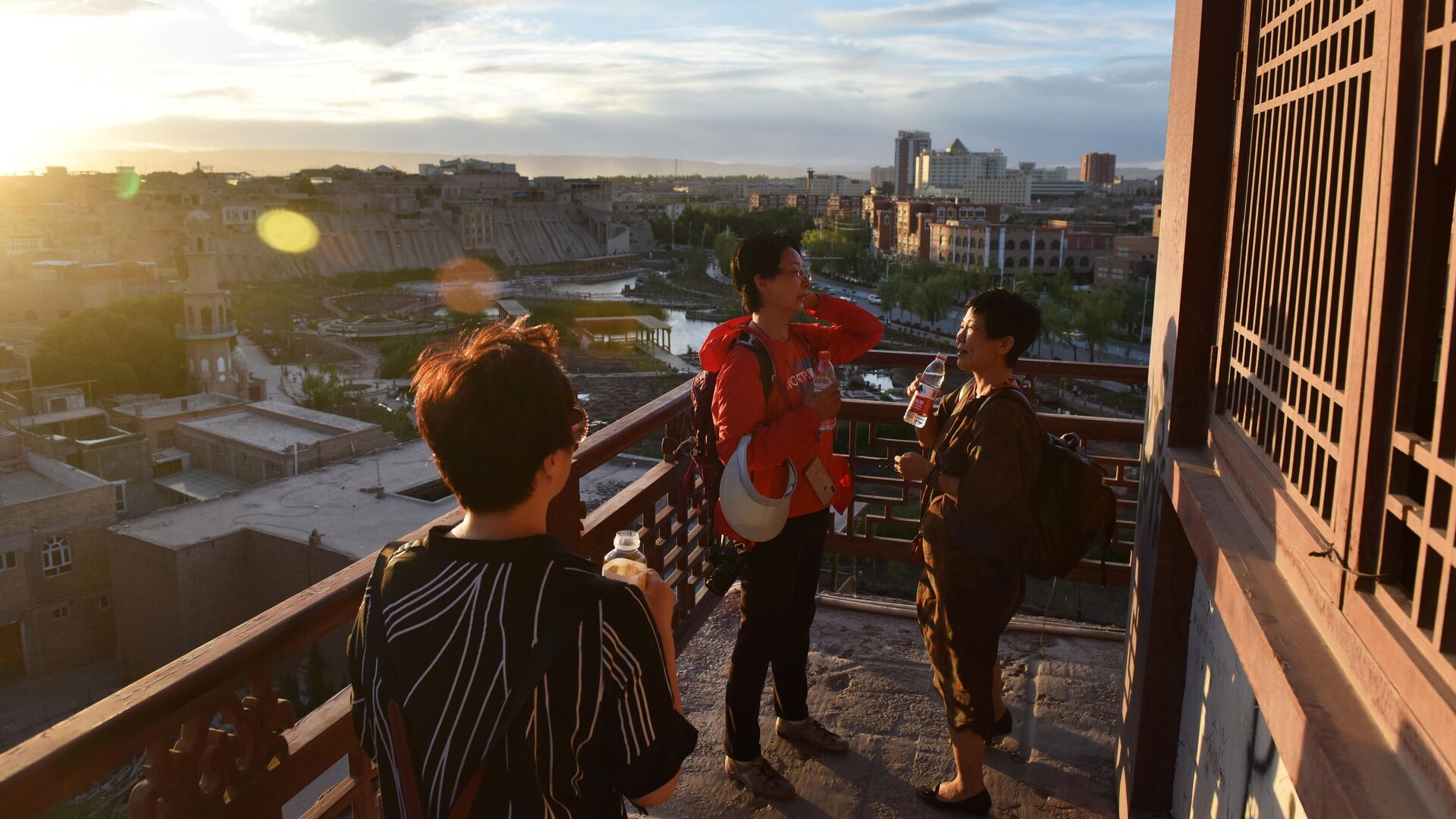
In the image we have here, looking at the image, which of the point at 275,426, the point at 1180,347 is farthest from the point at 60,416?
the point at 1180,347

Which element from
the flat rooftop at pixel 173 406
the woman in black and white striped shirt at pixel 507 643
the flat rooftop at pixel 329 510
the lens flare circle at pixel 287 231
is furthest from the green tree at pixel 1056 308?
the lens flare circle at pixel 287 231

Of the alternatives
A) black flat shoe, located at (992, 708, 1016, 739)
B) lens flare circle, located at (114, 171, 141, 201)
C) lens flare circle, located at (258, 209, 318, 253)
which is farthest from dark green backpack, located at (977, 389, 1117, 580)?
lens flare circle, located at (114, 171, 141, 201)

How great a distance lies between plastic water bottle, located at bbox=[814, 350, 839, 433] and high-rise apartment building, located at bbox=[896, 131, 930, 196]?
122m

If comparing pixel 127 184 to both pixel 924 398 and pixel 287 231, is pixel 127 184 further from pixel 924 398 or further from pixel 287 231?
pixel 924 398

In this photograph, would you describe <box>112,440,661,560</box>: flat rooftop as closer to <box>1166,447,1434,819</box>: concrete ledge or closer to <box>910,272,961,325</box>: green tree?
<box>1166,447,1434,819</box>: concrete ledge

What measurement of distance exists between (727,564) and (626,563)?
41.0 inches

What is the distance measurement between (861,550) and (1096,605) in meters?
9.53

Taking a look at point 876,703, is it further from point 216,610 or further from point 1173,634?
point 216,610

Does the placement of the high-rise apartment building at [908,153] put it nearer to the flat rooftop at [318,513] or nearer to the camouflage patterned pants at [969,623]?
the flat rooftop at [318,513]

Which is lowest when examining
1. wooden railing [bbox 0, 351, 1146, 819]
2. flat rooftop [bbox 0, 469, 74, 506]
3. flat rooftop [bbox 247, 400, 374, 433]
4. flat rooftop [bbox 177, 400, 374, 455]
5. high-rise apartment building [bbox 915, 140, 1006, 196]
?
flat rooftop [bbox 0, 469, 74, 506]

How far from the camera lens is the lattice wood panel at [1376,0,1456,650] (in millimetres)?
895

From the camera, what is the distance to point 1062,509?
6.75ft

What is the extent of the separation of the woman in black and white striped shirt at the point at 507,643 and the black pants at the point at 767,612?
45.7 inches

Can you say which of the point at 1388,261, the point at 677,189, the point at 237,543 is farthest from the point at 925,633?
the point at 677,189
